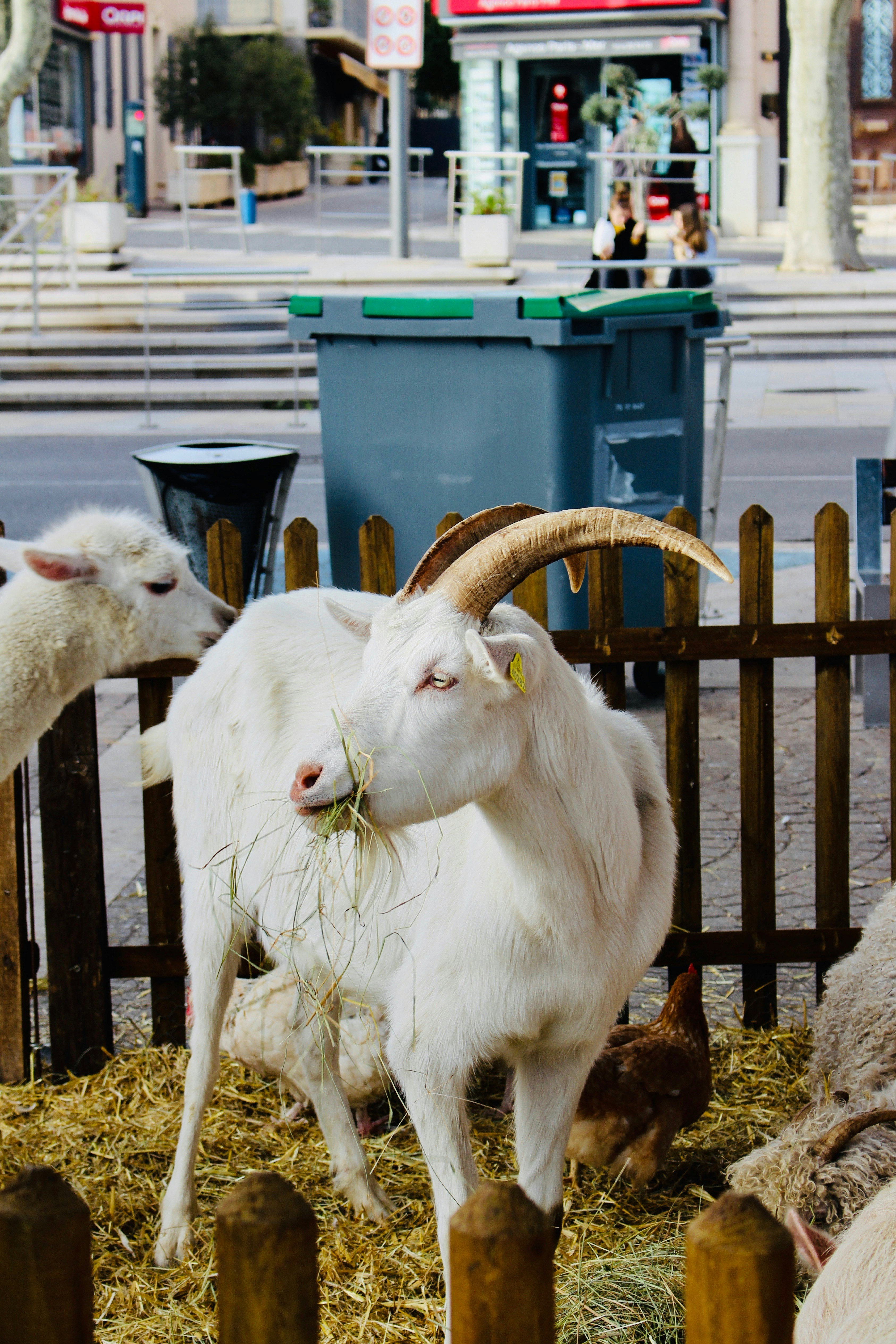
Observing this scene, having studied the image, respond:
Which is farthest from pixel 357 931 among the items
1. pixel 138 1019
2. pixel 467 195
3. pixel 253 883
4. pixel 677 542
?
pixel 467 195

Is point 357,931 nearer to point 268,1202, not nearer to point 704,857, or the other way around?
point 268,1202

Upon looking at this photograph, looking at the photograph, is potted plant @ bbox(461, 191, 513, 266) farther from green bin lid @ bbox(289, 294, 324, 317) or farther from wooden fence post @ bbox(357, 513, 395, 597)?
wooden fence post @ bbox(357, 513, 395, 597)

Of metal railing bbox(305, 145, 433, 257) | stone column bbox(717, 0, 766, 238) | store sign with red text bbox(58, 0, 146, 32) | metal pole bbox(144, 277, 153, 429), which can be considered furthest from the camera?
store sign with red text bbox(58, 0, 146, 32)

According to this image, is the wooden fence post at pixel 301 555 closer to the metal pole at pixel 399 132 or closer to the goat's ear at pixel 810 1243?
the goat's ear at pixel 810 1243

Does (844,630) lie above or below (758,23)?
below

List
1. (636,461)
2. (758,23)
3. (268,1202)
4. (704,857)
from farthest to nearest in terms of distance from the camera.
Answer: (758,23)
(636,461)
(704,857)
(268,1202)

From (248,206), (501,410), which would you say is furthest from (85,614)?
(248,206)

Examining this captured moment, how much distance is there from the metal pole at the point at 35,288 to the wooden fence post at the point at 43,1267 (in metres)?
18.4

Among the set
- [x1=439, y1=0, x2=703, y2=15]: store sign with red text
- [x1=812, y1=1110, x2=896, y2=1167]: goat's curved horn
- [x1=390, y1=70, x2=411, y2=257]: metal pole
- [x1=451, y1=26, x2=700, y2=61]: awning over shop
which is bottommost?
[x1=812, y1=1110, x2=896, y2=1167]: goat's curved horn

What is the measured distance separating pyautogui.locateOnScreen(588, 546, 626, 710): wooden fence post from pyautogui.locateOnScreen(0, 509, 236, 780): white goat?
3.46 feet

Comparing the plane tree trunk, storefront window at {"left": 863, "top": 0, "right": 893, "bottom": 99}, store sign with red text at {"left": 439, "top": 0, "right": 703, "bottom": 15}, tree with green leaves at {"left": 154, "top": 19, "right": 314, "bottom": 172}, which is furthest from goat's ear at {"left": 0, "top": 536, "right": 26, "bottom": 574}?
tree with green leaves at {"left": 154, "top": 19, "right": 314, "bottom": 172}

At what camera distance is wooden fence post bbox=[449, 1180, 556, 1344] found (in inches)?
50.6

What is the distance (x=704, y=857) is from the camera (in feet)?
16.9

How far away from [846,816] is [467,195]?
2357 cm
